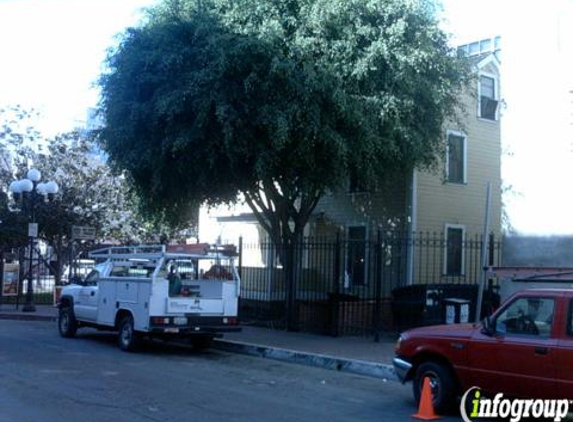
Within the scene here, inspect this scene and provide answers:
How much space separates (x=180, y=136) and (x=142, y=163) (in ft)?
5.63

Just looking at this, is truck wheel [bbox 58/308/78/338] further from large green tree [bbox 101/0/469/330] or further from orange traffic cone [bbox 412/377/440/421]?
orange traffic cone [bbox 412/377/440/421]

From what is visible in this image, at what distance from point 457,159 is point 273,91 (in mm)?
9765

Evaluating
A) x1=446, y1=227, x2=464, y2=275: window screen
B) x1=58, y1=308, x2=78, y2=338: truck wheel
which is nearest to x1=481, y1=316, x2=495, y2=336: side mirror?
x1=58, y1=308, x2=78, y2=338: truck wheel

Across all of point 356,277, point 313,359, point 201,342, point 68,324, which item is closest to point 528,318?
point 313,359

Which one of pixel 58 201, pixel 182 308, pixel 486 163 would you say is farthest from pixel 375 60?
pixel 58 201

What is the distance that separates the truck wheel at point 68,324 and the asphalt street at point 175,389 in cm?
193

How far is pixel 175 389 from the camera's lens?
1037 cm

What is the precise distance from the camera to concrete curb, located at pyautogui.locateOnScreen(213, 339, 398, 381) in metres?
12.4

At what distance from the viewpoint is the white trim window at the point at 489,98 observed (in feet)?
82.5

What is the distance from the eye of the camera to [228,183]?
19078 mm

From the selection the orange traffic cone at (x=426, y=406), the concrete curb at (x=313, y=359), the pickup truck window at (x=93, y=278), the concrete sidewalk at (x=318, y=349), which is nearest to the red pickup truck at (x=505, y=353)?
the orange traffic cone at (x=426, y=406)

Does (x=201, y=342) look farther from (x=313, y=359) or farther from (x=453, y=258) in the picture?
(x=453, y=258)

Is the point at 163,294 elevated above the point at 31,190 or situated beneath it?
situated beneath

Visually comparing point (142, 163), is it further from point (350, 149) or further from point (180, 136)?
point (350, 149)
